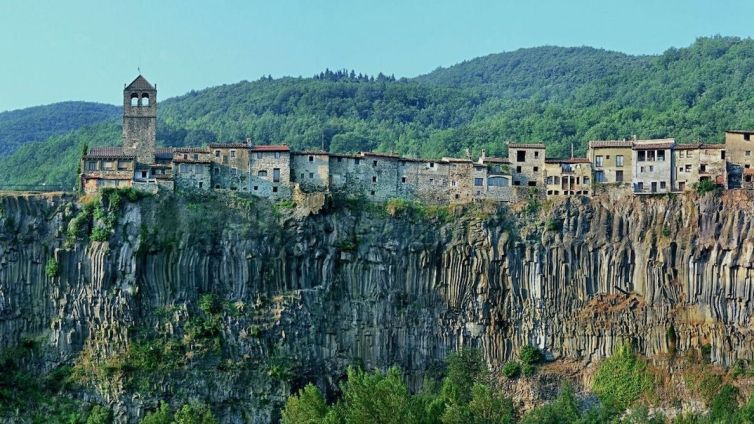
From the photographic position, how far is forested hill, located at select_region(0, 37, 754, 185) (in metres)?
125

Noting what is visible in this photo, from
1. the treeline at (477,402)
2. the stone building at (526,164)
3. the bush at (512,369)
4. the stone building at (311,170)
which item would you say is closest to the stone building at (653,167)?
the stone building at (526,164)

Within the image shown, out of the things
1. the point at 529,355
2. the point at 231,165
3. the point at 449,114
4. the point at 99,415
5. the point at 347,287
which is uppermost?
the point at 449,114

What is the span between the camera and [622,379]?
89688mm

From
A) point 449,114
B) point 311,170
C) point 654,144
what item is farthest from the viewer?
point 449,114

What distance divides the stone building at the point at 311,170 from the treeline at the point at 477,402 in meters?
12.4

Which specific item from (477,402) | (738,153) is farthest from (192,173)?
(738,153)

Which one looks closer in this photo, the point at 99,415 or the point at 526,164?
the point at 99,415

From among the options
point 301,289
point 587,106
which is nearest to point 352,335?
point 301,289

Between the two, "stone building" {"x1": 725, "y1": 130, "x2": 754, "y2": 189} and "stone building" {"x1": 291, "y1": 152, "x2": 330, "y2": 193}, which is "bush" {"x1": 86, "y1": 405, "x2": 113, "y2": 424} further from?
"stone building" {"x1": 725, "y1": 130, "x2": 754, "y2": 189}

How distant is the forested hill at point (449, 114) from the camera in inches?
4929

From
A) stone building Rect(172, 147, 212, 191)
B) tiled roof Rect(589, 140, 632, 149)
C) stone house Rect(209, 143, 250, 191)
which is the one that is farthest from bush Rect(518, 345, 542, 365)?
stone building Rect(172, 147, 212, 191)

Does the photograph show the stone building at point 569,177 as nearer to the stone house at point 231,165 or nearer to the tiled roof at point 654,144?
the tiled roof at point 654,144

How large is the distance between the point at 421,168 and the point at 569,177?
953 cm

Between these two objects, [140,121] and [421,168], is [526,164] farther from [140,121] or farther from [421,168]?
[140,121]
